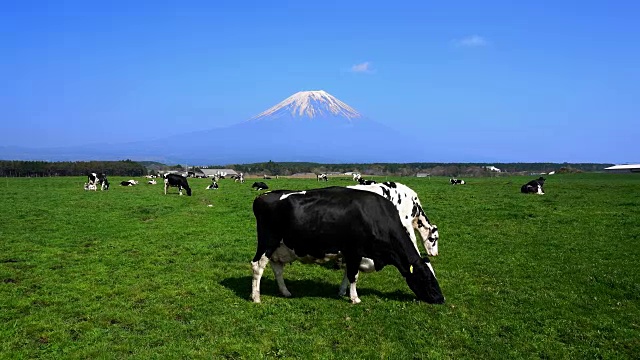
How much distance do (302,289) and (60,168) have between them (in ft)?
266

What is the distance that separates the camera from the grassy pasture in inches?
288

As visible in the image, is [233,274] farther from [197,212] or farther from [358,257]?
[197,212]

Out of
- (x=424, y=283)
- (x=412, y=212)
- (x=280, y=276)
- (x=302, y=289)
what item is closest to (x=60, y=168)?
(x=412, y=212)

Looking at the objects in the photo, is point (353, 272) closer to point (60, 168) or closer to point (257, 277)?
point (257, 277)

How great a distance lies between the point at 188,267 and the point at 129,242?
15.1 feet

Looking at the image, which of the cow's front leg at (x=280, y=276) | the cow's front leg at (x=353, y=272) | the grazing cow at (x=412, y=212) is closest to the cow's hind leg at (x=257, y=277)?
the cow's front leg at (x=280, y=276)

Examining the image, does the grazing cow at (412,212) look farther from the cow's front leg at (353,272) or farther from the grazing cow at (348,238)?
the cow's front leg at (353,272)

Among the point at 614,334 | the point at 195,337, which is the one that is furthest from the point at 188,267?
the point at 614,334

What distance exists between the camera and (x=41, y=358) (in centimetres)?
691

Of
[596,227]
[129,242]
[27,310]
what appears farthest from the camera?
[596,227]

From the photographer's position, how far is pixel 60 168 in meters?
78.6

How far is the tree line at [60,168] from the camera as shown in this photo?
74.6 m

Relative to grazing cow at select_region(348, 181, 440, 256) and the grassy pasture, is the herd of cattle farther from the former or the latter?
grazing cow at select_region(348, 181, 440, 256)

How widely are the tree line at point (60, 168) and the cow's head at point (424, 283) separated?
8141 cm
